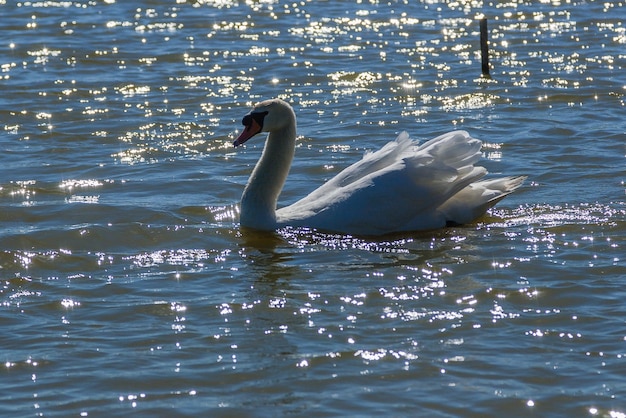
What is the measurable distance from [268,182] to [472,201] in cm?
160

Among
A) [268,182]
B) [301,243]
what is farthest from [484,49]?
[301,243]

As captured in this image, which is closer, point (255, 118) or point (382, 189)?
point (382, 189)

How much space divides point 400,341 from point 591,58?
1023 cm

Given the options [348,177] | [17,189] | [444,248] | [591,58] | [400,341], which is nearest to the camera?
[400,341]

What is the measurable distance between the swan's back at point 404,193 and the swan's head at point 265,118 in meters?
0.63

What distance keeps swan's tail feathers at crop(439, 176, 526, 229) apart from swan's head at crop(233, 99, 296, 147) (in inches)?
56.5

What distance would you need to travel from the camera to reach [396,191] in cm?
1014

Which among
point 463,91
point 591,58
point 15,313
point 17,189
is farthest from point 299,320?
point 591,58

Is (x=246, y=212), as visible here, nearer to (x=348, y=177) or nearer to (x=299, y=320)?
(x=348, y=177)

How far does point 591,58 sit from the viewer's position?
17.1 meters

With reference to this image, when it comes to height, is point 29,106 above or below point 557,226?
above

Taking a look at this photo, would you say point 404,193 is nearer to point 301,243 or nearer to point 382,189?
point 382,189

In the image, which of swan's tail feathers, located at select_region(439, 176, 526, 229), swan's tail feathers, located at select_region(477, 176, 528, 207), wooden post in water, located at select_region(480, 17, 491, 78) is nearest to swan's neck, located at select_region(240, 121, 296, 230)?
swan's tail feathers, located at select_region(439, 176, 526, 229)

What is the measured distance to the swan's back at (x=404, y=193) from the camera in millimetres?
10094
